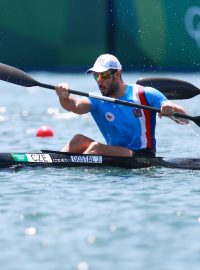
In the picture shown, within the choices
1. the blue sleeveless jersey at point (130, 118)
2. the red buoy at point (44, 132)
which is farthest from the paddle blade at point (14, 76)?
the red buoy at point (44, 132)

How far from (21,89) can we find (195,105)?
36.1 feet

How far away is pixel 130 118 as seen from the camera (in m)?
11.4

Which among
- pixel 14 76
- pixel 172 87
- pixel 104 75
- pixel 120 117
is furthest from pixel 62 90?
pixel 172 87

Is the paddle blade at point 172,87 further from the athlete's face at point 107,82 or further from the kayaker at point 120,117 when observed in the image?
the athlete's face at point 107,82

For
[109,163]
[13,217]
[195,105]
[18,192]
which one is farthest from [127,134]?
[195,105]

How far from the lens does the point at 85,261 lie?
6.83m

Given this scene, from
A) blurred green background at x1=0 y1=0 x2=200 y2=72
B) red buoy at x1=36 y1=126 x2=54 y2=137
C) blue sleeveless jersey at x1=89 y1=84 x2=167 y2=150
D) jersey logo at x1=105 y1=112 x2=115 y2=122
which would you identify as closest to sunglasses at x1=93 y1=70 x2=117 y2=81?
blue sleeveless jersey at x1=89 y1=84 x2=167 y2=150

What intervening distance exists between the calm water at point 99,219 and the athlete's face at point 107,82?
3.27 feet

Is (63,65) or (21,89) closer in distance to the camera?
(21,89)

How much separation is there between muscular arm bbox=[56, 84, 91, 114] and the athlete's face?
27 cm

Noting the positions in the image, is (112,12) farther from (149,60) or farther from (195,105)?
(195,105)

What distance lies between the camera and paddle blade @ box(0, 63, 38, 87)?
11.8 meters

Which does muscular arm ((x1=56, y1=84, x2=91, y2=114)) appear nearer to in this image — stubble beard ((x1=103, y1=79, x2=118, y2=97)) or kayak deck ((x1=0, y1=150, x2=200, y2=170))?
stubble beard ((x1=103, y1=79, x2=118, y2=97))

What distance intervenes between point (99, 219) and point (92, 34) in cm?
3085
